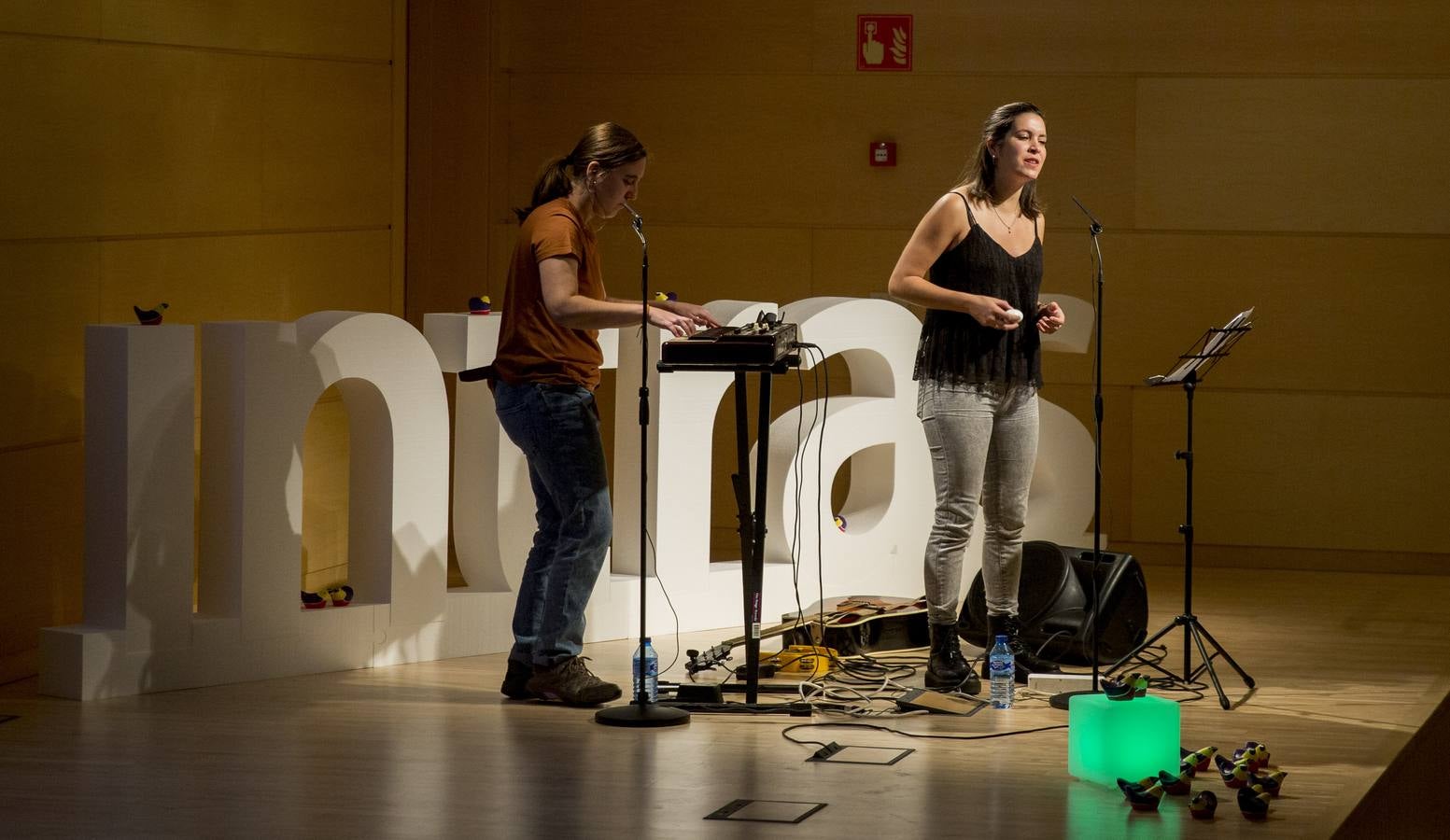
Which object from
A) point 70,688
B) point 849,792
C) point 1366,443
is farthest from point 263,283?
point 1366,443

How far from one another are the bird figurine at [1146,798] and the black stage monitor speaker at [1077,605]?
1443mm

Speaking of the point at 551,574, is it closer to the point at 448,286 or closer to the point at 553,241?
the point at 553,241

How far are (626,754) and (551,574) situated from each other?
0.68 m

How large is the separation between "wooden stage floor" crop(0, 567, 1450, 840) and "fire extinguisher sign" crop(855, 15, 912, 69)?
3.20m

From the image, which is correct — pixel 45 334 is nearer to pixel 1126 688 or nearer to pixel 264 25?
pixel 264 25

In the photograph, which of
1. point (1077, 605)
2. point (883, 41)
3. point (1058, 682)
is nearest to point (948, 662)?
point (1058, 682)

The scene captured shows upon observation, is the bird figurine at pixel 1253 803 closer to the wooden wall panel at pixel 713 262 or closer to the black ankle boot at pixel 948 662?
the black ankle boot at pixel 948 662

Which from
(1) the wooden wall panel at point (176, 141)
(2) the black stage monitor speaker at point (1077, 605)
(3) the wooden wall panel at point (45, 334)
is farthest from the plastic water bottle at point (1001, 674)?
(1) the wooden wall panel at point (176, 141)

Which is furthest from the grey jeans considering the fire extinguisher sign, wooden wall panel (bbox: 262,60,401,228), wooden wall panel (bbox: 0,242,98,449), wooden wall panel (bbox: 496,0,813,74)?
wooden wall panel (bbox: 496,0,813,74)

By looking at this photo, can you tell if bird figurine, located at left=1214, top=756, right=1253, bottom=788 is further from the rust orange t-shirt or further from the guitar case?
the rust orange t-shirt

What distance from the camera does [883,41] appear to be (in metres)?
7.60

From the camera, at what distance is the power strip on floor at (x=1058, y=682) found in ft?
16.4

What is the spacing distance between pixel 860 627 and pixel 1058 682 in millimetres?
801

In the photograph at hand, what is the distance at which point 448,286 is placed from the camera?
7676 mm
